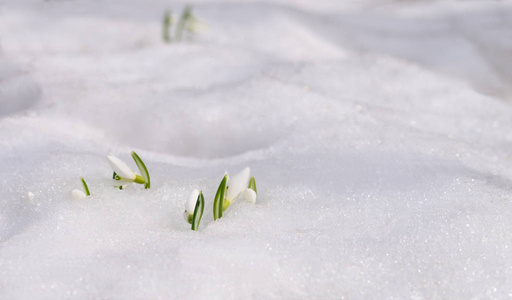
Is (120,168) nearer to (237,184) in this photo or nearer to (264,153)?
(237,184)

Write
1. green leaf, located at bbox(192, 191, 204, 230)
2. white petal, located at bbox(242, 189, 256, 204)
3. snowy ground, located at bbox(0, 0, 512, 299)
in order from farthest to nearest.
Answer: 1. white petal, located at bbox(242, 189, 256, 204)
2. green leaf, located at bbox(192, 191, 204, 230)
3. snowy ground, located at bbox(0, 0, 512, 299)

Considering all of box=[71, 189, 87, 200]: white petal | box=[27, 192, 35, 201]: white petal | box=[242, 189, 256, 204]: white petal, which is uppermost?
box=[242, 189, 256, 204]: white petal

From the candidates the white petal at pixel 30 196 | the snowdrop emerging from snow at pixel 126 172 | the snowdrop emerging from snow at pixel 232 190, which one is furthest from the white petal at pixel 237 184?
the white petal at pixel 30 196

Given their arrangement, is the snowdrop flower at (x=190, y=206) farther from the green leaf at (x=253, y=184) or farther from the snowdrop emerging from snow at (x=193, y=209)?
the green leaf at (x=253, y=184)

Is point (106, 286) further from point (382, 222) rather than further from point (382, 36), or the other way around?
point (382, 36)

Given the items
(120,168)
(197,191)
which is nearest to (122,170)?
(120,168)

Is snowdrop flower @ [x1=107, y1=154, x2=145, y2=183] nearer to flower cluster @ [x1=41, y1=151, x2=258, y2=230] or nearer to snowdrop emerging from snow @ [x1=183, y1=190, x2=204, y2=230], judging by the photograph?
flower cluster @ [x1=41, y1=151, x2=258, y2=230]

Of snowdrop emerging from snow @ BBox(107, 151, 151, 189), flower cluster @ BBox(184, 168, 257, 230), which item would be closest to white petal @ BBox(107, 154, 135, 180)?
snowdrop emerging from snow @ BBox(107, 151, 151, 189)
